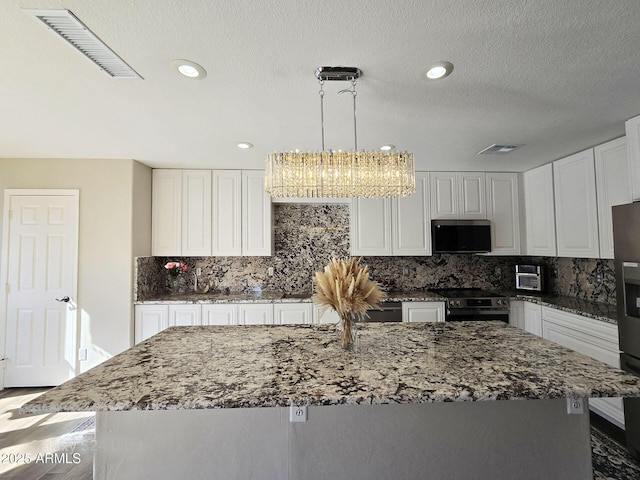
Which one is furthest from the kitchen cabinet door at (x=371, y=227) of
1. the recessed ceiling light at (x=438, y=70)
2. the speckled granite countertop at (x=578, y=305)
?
the recessed ceiling light at (x=438, y=70)

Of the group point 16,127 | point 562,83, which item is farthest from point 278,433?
point 16,127

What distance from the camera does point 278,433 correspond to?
131 centimetres

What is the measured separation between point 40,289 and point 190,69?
124 inches

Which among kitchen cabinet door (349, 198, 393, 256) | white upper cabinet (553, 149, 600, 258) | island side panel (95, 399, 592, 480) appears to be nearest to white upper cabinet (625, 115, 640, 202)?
white upper cabinet (553, 149, 600, 258)

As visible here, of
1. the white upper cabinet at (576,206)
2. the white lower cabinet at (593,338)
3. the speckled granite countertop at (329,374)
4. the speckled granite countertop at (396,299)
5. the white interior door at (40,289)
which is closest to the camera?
the speckled granite countertop at (329,374)

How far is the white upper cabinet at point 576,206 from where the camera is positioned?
290 cm

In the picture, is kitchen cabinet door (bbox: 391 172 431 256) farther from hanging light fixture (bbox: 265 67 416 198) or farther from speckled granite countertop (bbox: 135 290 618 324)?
hanging light fixture (bbox: 265 67 416 198)

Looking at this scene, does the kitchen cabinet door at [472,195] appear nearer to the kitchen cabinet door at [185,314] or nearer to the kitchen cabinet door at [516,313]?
the kitchen cabinet door at [516,313]

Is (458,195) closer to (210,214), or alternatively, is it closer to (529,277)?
(529,277)

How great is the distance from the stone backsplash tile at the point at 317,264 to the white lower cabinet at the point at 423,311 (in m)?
0.63

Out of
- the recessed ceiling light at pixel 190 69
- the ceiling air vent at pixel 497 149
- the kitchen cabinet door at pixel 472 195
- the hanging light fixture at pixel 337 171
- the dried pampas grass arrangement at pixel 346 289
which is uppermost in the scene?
the ceiling air vent at pixel 497 149

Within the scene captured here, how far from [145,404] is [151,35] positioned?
1607 millimetres

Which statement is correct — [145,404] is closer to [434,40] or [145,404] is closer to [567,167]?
[434,40]

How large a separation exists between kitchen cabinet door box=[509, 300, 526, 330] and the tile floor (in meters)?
1.19
